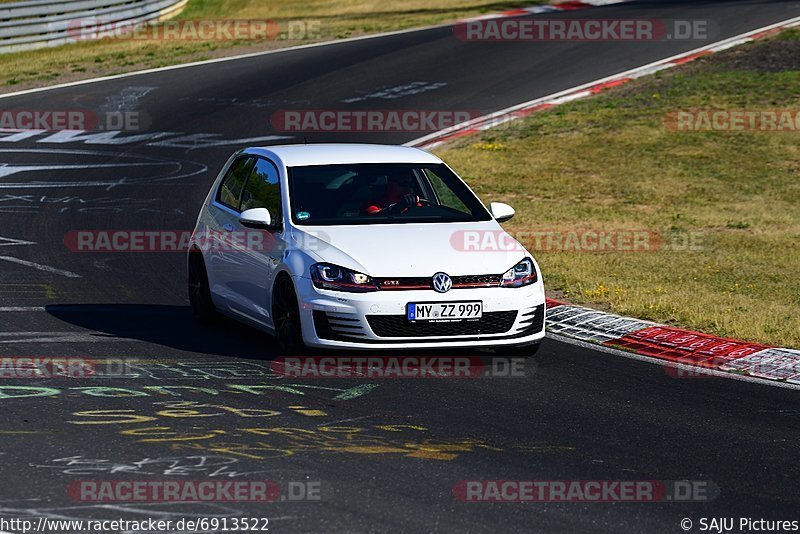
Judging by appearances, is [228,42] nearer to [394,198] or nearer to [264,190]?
[264,190]

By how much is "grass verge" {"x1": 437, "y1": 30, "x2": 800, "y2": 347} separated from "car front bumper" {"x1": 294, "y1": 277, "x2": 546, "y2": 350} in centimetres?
248

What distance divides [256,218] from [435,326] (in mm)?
1777

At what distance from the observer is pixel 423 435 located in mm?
8445

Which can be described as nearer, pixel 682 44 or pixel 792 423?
pixel 792 423

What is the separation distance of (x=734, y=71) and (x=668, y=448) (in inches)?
824

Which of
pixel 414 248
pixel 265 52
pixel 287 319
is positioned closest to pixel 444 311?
pixel 414 248

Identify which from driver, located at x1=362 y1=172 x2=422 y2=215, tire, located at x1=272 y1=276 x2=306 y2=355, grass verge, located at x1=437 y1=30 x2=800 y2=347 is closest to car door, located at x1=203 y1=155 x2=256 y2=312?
tire, located at x1=272 y1=276 x2=306 y2=355

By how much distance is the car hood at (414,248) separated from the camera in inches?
407

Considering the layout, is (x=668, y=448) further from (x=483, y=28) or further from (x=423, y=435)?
(x=483, y=28)

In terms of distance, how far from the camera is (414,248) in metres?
10.5

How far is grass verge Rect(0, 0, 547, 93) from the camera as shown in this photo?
30.8 m

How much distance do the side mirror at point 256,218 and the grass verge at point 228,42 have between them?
19.1 metres

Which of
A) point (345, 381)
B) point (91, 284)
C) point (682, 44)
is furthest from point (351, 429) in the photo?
point (682, 44)

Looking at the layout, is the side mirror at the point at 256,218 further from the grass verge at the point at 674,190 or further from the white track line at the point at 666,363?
the grass verge at the point at 674,190
